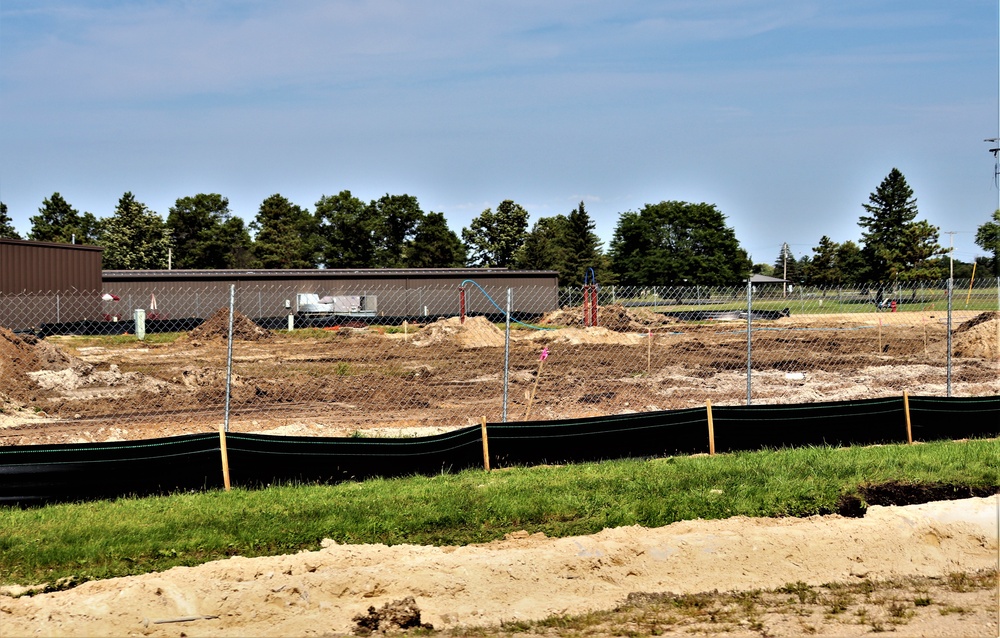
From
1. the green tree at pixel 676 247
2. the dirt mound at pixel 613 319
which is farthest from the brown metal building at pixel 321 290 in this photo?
the green tree at pixel 676 247

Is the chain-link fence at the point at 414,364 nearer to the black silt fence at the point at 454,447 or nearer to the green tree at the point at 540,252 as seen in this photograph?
the black silt fence at the point at 454,447

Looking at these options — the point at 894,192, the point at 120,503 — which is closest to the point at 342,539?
the point at 120,503

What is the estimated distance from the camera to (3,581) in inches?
321

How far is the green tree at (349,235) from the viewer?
98812mm

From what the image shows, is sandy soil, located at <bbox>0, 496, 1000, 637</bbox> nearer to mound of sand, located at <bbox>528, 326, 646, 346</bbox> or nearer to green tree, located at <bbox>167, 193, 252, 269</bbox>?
mound of sand, located at <bbox>528, 326, 646, 346</bbox>

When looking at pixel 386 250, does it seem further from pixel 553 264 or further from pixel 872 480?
pixel 872 480

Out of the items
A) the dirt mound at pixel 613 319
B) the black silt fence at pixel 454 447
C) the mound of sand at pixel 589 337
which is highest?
the dirt mound at pixel 613 319

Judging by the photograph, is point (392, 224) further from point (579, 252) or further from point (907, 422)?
point (907, 422)

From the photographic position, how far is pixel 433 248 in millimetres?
95625

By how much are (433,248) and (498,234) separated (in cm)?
1082

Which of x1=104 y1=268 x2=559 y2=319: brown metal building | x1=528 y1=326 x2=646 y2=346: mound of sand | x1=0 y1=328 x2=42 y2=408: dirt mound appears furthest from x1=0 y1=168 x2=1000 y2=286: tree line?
x1=0 y1=328 x2=42 y2=408: dirt mound

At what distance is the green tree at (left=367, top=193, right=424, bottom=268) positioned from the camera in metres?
100

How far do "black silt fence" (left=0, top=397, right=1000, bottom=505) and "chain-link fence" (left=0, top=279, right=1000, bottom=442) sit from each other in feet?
5.30

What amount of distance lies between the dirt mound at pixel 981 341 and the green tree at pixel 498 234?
73784mm
